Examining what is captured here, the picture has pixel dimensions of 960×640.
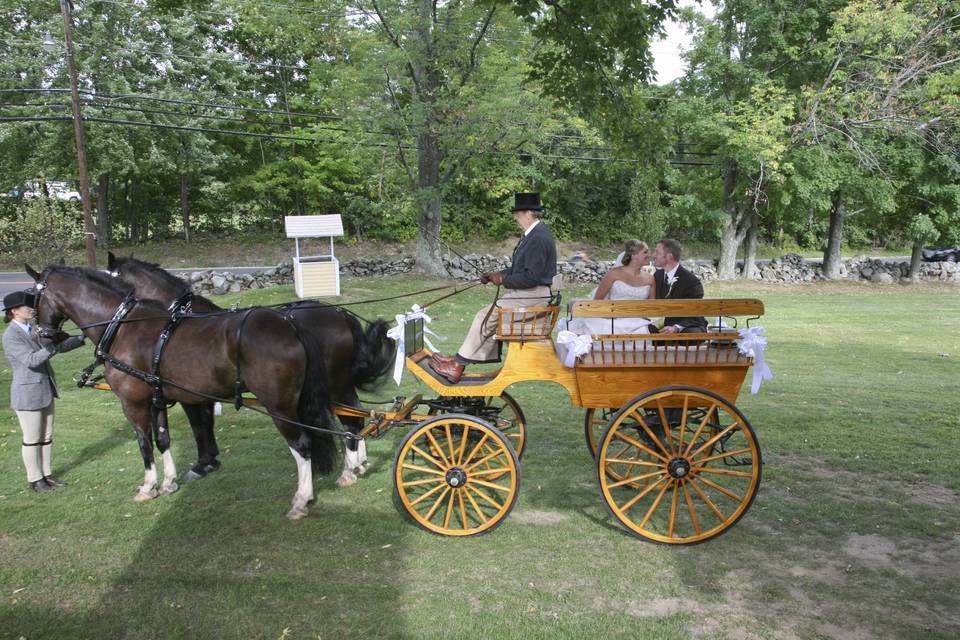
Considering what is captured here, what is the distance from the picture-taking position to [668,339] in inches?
205

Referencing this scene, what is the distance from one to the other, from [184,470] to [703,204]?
23.6m

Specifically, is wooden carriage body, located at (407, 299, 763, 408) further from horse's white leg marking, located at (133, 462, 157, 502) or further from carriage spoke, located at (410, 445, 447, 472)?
horse's white leg marking, located at (133, 462, 157, 502)

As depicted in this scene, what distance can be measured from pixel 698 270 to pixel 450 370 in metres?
23.1

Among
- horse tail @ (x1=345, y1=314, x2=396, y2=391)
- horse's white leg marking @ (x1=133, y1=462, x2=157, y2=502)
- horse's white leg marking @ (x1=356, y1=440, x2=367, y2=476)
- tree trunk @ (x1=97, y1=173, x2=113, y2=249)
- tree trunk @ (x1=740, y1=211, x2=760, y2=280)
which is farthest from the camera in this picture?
tree trunk @ (x1=97, y1=173, x2=113, y2=249)

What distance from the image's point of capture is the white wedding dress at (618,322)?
227 inches

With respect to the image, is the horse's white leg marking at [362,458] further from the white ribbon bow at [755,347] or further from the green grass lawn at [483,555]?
the white ribbon bow at [755,347]

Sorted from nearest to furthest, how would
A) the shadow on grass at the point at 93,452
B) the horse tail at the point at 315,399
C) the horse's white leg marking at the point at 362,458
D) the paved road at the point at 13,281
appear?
1. the horse tail at the point at 315,399
2. the horse's white leg marking at the point at 362,458
3. the shadow on grass at the point at 93,452
4. the paved road at the point at 13,281

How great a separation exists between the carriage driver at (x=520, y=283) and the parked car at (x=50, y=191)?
3242 centimetres

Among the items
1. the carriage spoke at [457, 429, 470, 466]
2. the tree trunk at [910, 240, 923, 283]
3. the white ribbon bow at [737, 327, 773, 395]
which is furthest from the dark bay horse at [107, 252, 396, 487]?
the tree trunk at [910, 240, 923, 283]

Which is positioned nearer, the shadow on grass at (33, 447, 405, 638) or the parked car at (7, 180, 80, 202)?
the shadow on grass at (33, 447, 405, 638)

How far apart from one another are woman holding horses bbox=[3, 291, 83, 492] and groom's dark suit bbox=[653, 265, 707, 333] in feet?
18.2

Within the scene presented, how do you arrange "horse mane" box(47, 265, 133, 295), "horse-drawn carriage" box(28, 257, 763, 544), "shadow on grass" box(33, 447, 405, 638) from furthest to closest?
1. "horse mane" box(47, 265, 133, 295)
2. "horse-drawn carriage" box(28, 257, 763, 544)
3. "shadow on grass" box(33, 447, 405, 638)

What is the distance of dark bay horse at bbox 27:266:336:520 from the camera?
5.78 metres

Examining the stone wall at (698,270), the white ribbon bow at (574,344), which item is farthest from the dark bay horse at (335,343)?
the stone wall at (698,270)
